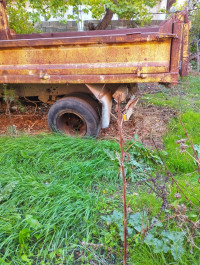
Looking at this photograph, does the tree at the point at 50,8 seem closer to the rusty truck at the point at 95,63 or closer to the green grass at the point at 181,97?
the rusty truck at the point at 95,63

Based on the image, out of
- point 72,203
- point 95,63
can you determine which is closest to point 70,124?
point 95,63

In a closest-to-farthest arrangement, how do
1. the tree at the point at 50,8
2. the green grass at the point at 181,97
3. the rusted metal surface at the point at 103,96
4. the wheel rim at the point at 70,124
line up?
1. the rusted metal surface at the point at 103,96
2. the wheel rim at the point at 70,124
3. the green grass at the point at 181,97
4. the tree at the point at 50,8

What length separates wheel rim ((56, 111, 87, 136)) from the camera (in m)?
3.75

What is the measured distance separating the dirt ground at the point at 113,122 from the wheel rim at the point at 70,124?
32 centimetres

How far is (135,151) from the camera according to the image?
3.17 m

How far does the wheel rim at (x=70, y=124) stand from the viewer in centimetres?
375

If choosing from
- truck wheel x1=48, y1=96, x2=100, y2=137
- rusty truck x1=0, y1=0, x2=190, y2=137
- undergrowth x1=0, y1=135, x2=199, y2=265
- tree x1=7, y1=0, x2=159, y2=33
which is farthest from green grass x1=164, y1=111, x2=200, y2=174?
tree x1=7, y1=0, x2=159, y2=33

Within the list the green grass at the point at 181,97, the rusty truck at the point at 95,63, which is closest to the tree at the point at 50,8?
the rusty truck at the point at 95,63

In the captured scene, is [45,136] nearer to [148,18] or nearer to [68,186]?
[68,186]

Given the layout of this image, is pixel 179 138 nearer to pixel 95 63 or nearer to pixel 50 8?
pixel 95 63

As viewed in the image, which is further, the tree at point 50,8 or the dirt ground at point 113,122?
the tree at point 50,8

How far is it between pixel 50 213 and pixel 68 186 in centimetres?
39

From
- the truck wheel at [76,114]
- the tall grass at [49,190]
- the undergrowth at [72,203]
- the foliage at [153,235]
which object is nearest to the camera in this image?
the foliage at [153,235]

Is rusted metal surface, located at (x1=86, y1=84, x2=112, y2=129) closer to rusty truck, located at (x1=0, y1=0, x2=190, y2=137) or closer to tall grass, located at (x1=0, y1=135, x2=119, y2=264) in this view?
rusty truck, located at (x1=0, y1=0, x2=190, y2=137)
